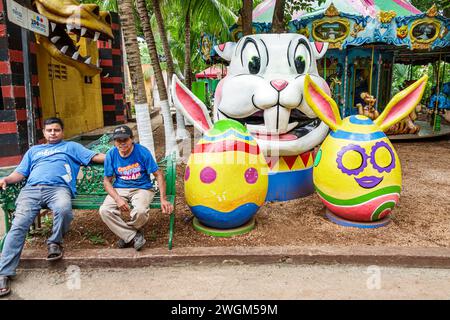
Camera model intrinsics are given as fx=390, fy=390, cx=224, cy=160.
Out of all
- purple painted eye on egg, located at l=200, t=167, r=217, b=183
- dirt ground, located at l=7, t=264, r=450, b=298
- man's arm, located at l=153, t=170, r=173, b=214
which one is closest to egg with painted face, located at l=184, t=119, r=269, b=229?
purple painted eye on egg, located at l=200, t=167, r=217, b=183

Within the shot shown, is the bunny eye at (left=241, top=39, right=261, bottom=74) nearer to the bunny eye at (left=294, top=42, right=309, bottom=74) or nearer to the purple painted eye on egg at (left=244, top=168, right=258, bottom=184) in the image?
the bunny eye at (left=294, top=42, right=309, bottom=74)

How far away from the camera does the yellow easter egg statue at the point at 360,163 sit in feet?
12.5

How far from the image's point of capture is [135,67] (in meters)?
4.74

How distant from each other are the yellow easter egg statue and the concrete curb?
0.62 metres

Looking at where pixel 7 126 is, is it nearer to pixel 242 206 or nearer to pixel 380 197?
pixel 242 206

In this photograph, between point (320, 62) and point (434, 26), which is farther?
point (320, 62)

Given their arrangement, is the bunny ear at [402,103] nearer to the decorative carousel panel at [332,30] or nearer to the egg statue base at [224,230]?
the egg statue base at [224,230]

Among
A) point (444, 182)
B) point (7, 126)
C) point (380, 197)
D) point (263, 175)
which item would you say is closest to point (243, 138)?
point (263, 175)

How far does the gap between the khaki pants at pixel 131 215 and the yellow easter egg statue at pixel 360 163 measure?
1836 mm

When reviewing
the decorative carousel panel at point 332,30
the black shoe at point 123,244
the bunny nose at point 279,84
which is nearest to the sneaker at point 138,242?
the black shoe at point 123,244

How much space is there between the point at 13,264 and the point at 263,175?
2.30 metres

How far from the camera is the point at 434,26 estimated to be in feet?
27.3

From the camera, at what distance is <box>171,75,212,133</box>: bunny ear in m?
4.60

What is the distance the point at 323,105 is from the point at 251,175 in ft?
3.58
